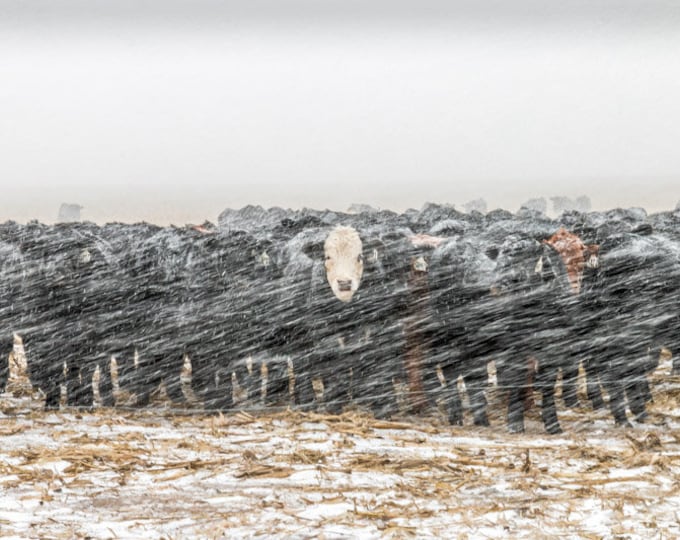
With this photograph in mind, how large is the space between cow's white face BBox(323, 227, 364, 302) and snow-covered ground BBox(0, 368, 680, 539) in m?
0.77

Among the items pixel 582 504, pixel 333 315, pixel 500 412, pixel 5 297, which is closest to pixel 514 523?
pixel 582 504

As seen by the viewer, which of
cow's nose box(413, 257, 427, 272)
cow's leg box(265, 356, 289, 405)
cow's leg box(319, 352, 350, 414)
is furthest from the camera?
cow's leg box(265, 356, 289, 405)

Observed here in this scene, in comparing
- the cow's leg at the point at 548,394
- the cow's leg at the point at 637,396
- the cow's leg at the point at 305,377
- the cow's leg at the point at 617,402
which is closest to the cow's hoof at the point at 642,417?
the cow's leg at the point at 637,396

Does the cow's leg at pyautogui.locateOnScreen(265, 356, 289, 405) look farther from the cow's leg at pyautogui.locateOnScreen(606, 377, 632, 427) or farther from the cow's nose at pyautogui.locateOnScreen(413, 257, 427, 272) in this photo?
the cow's leg at pyautogui.locateOnScreen(606, 377, 632, 427)

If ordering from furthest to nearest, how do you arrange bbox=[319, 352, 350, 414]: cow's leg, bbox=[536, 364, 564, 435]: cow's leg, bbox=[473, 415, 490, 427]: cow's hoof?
1. bbox=[319, 352, 350, 414]: cow's leg
2. bbox=[473, 415, 490, 427]: cow's hoof
3. bbox=[536, 364, 564, 435]: cow's leg

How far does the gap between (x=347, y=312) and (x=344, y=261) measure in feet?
1.02

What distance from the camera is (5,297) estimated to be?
21.1 ft

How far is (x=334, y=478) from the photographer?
4.24m

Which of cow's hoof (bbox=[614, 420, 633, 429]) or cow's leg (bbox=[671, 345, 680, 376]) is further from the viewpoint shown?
cow's leg (bbox=[671, 345, 680, 376])

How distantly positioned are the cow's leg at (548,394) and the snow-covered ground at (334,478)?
81 millimetres

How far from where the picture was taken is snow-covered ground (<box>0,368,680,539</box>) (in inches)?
140

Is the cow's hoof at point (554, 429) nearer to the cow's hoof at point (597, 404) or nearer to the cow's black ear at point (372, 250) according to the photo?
the cow's hoof at point (597, 404)

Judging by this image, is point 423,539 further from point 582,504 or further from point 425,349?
point 425,349

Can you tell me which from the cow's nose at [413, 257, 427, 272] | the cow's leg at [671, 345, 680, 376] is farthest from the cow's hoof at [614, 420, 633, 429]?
the cow's nose at [413, 257, 427, 272]
